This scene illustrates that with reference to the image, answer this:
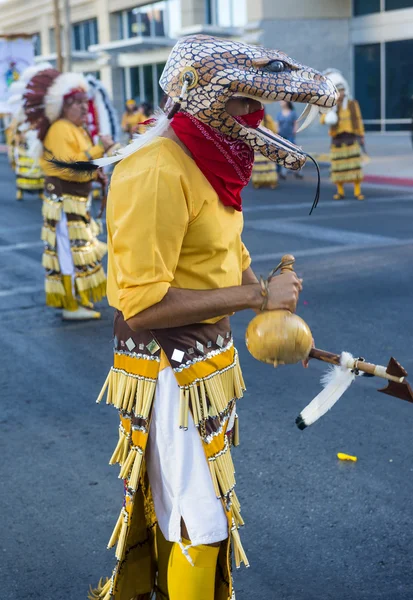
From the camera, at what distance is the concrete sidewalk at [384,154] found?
1794cm

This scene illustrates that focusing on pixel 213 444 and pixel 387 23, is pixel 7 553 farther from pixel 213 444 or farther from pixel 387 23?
pixel 387 23

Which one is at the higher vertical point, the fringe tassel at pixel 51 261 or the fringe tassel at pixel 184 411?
the fringe tassel at pixel 184 411

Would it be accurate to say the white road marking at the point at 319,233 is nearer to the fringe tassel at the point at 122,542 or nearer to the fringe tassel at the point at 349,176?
the fringe tassel at the point at 349,176

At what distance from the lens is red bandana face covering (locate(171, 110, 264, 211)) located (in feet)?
7.64

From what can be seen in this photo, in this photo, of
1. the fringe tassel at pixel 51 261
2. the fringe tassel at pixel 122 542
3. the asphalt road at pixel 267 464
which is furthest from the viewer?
the fringe tassel at pixel 51 261

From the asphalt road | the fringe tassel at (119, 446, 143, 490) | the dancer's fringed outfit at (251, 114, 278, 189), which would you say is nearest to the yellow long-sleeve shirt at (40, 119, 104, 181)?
the asphalt road

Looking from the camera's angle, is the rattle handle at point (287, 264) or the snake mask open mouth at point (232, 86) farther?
the rattle handle at point (287, 264)

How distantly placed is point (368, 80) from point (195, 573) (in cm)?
2923

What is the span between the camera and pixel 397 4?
27.7 metres

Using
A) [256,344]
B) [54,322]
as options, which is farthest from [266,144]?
[54,322]

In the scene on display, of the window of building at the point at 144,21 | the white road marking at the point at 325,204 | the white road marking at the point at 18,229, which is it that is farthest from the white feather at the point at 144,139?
the window of building at the point at 144,21

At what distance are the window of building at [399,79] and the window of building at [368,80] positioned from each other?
1.66 feet

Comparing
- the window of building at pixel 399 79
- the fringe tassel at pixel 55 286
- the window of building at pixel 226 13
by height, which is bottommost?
the fringe tassel at pixel 55 286

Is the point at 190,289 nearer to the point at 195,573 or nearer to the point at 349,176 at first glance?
the point at 195,573
